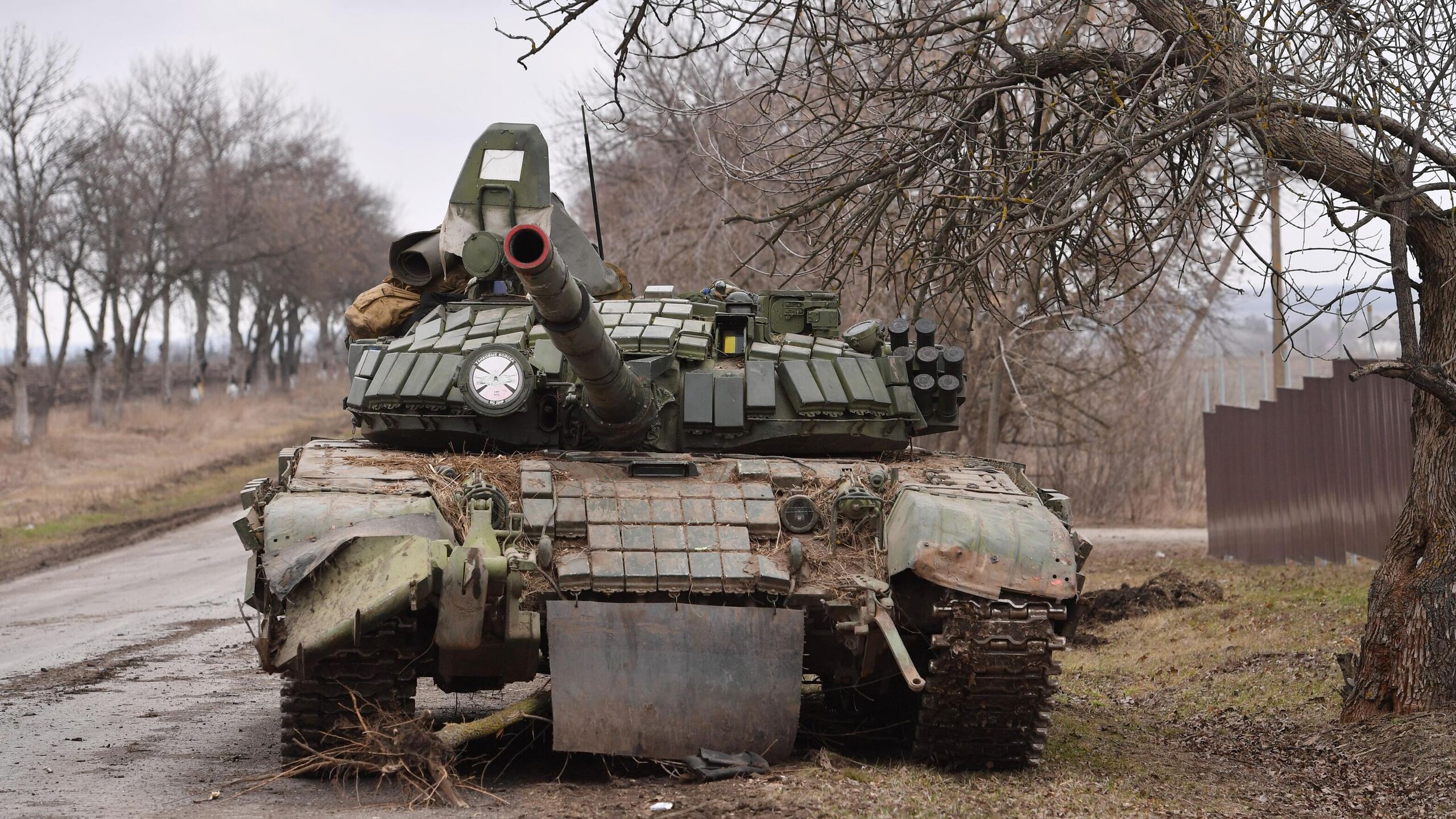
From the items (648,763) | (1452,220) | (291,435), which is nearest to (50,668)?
(648,763)

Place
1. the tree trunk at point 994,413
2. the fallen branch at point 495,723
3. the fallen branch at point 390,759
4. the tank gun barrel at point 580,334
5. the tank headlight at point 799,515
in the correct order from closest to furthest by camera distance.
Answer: the tank gun barrel at point 580,334 < the fallen branch at point 390,759 < the tank headlight at point 799,515 < the fallen branch at point 495,723 < the tree trunk at point 994,413

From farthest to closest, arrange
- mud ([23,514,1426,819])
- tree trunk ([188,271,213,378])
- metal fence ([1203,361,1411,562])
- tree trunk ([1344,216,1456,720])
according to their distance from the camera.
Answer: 1. tree trunk ([188,271,213,378])
2. metal fence ([1203,361,1411,562])
3. tree trunk ([1344,216,1456,720])
4. mud ([23,514,1426,819])

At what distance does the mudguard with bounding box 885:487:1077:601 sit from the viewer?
7.04 m

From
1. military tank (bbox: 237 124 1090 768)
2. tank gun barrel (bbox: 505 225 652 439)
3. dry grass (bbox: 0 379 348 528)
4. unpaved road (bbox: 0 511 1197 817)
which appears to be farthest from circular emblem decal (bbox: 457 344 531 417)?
dry grass (bbox: 0 379 348 528)

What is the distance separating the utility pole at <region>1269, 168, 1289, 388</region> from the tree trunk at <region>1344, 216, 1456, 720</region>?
74 cm

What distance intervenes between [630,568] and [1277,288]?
11.6ft

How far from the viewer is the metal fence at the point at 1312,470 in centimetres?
1515

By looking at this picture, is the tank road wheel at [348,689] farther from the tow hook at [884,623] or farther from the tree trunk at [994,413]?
the tree trunk at [994,413]

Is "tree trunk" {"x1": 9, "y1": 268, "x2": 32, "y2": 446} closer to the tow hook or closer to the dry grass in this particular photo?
the dry grass

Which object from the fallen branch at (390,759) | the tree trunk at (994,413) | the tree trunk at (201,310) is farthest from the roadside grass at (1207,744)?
the tree trunk at (201,310)

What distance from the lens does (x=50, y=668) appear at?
11.1 meters

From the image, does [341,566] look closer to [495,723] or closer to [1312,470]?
[495,723]

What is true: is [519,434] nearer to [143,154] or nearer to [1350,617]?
[1350,617]

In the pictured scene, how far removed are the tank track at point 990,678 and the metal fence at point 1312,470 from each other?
293 inches
